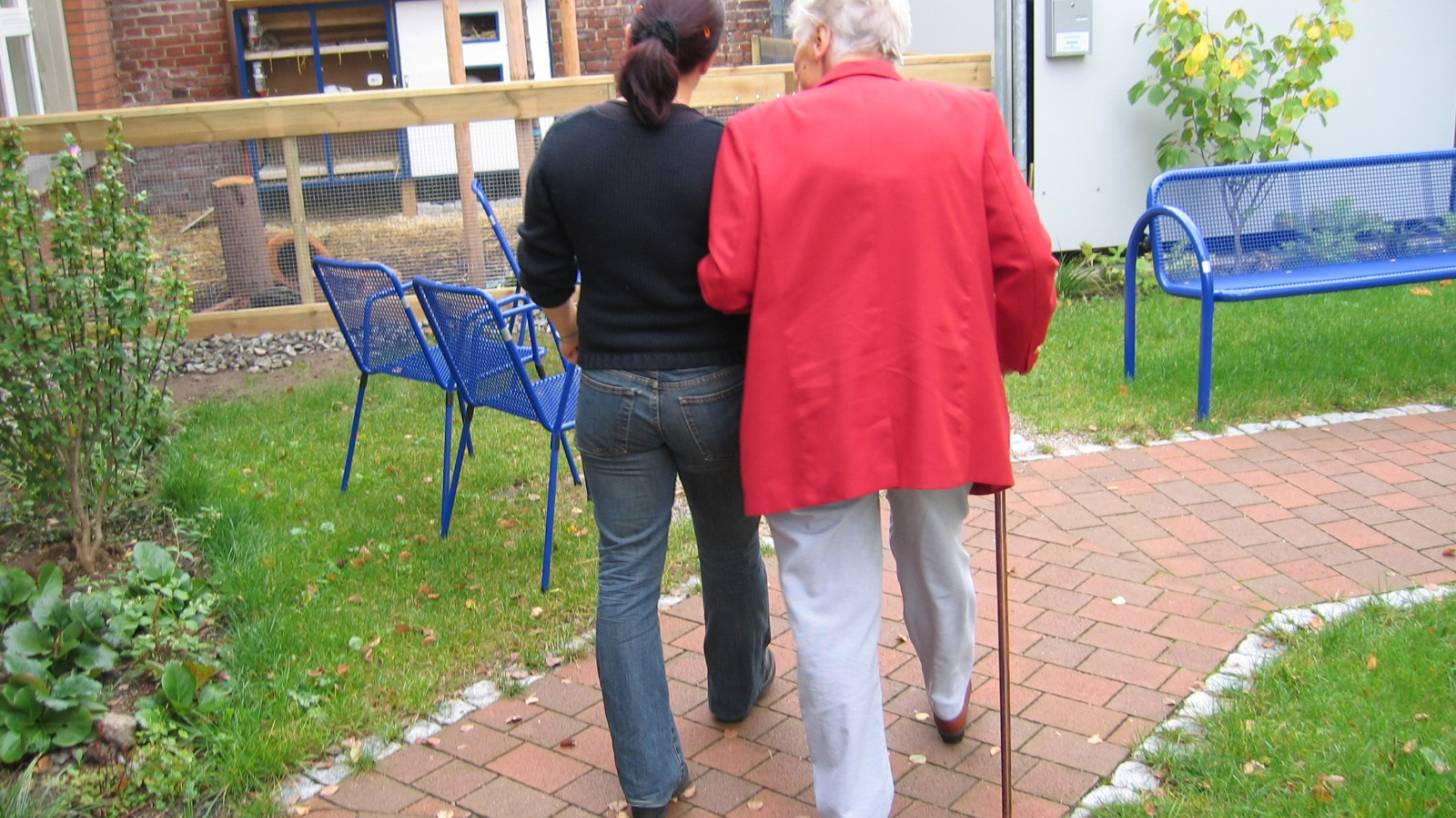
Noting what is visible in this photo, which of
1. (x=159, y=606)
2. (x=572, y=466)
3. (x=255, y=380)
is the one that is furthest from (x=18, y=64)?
(x=159, y=606)

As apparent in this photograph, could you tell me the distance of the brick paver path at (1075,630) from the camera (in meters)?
3.30

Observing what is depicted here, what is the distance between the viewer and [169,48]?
13055mm

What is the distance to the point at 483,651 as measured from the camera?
399cm

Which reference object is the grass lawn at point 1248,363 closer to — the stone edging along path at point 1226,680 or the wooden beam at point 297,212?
the stone edging along path at point 1226,680

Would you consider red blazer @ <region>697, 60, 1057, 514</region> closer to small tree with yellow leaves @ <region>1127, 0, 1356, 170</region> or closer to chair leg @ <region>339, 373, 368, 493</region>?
chair leg @ <region>339, 373, 368, 493</region>

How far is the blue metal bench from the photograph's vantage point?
20.3 ft

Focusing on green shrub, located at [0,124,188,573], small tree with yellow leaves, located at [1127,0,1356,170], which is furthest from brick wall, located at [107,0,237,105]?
green shrub, located at [0,124,188,573]

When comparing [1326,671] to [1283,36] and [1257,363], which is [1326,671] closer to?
[1257,363]

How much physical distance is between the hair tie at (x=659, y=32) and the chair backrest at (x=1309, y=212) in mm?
3955

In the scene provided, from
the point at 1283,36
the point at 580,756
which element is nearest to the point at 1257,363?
the point at 1283,36

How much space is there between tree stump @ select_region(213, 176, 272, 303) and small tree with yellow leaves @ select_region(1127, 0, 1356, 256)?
4.99 m

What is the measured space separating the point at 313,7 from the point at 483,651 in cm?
1040

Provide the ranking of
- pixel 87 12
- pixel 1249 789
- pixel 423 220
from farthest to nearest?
1. pixel 87 12
2. pixel 423 220
3. pixel 1249 789

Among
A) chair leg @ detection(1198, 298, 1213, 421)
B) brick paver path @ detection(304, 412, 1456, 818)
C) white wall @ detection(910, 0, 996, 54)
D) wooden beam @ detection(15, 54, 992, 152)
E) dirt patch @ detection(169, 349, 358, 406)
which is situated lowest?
brick paver path @ detection(304, 412, 1456, 818)
